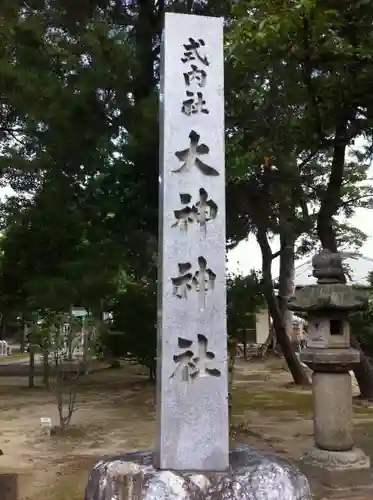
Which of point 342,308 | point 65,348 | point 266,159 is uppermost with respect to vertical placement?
point 266,159

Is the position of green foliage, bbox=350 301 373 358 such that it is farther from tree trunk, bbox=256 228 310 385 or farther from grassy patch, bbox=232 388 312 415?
grassy patch, bbox=232 388 312 415

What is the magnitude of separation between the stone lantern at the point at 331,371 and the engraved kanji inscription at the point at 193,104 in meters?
2.90

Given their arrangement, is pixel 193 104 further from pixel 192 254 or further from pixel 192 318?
pixel 192 318

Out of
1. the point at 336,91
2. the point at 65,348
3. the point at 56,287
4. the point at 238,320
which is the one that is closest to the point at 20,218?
the point at 56,287

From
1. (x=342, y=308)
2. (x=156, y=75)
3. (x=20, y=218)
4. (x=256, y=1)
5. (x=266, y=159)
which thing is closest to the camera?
(x=256, y=1)

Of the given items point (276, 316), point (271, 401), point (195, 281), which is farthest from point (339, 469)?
point (276, 316)

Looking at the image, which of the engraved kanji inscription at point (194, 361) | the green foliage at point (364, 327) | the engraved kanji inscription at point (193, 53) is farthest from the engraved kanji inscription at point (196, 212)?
the green foliage at point (364, 327)

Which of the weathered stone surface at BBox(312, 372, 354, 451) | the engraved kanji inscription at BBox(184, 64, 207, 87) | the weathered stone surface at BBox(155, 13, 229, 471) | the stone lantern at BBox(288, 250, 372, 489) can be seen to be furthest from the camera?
the weathered stone surface at BBox(312, 372, 354, 451)

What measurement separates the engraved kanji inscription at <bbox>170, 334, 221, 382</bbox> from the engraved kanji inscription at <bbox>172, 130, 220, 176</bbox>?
846 mm

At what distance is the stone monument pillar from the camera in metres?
2.40

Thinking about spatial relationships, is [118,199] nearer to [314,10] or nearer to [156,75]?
[156,75]

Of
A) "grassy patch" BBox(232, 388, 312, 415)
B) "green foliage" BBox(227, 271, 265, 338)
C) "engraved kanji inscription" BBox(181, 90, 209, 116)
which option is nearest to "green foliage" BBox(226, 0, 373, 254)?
"green foliage" BBox(227, 271, 265, 338)

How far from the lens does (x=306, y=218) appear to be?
10250mm

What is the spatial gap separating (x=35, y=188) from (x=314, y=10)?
519 cm
